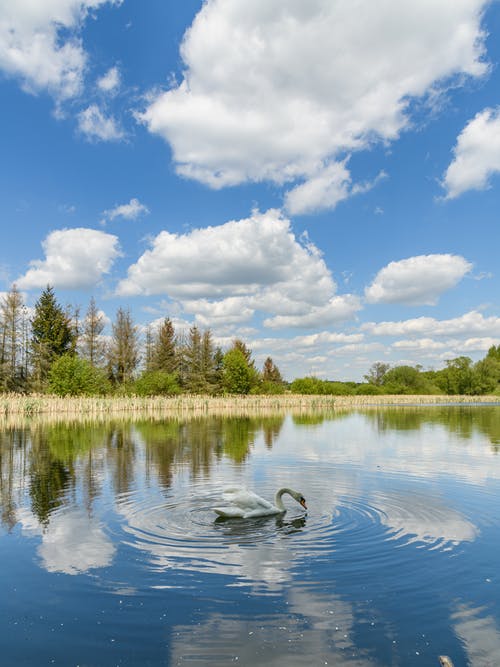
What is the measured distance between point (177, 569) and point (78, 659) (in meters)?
2.55

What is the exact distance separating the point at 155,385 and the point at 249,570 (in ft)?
205

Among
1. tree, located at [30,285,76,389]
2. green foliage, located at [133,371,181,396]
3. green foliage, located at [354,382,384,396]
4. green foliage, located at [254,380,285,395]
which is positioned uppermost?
tree, located at [30,285,76,389]

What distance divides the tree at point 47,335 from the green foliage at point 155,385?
1279 cm

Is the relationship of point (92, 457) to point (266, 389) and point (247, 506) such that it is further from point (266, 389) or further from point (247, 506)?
point (266, 389)

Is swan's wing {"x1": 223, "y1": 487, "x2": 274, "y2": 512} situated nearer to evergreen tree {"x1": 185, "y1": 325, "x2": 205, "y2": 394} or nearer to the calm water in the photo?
the calm water

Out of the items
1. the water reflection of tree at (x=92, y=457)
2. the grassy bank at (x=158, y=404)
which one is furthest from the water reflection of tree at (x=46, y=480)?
the grassy bank at (x=158, y=404)

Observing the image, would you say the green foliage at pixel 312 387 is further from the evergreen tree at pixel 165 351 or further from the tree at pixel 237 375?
the evergreen tree at pixel 165 351

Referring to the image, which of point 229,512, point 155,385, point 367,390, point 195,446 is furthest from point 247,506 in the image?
point 367,390

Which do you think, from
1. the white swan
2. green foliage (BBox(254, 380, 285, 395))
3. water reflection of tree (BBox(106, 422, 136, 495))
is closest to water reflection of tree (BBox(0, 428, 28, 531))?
water reflection of tree (BBox(106, 422, 136, 495))

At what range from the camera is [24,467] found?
18422mm

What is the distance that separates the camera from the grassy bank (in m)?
50.0

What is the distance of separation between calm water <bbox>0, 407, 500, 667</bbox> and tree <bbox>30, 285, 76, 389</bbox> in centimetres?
5918

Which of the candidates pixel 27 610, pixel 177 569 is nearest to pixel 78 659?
pixel 27 610

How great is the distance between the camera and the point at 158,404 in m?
59.0
